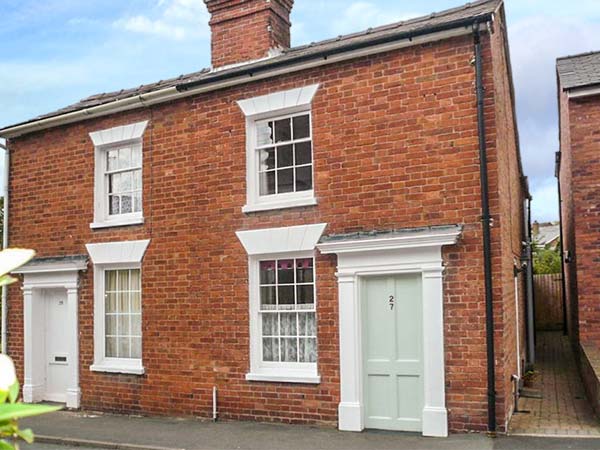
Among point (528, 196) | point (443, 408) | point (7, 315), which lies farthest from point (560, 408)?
point (528, 196)

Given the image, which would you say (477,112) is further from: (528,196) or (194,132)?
(528,196)

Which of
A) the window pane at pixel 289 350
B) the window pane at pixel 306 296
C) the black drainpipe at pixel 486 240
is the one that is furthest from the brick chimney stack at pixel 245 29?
the window pane at pixel 289 350

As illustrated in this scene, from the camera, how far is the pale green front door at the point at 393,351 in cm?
877

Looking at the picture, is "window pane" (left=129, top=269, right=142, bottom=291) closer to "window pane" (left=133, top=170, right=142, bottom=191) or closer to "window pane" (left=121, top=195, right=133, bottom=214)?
"window pane" (left=121, top=195, right=133, bottom=214)

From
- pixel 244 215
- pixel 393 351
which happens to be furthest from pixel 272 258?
pixel 393 351

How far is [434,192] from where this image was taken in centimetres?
869

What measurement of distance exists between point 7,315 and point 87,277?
7.89 ft

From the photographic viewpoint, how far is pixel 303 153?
32.6 feet

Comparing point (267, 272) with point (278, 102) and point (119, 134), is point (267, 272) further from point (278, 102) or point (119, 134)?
point (119, 134)

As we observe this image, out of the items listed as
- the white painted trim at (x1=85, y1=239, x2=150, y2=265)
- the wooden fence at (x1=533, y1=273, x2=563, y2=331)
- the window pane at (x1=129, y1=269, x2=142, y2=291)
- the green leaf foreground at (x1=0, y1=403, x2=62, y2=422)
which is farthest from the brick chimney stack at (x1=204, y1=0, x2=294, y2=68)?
the wooden fence at (x1=533, y1=273, x2=563, y2=331)

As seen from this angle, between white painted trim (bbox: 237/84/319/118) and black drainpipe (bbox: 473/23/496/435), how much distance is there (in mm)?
2418

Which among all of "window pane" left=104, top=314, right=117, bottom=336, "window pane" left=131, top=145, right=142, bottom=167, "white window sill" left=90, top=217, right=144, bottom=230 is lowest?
"window pane" left=104, top=314, right=117, bottom=336

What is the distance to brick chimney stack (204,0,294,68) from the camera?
11.2 metres

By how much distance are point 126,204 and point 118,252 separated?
0.93m
